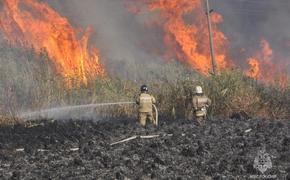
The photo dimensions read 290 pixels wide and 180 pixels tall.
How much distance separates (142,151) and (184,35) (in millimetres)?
26604

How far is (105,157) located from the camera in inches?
403

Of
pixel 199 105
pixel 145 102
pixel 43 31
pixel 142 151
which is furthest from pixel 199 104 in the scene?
pixel 43 31

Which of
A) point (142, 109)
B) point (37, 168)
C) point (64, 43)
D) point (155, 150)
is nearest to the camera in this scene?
point (37, 168)

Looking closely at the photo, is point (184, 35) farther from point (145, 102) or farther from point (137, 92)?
point (145, 102)

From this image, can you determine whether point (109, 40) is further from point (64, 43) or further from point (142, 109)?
point (142, 109)

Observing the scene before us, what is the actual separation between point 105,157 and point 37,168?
54.8 inches

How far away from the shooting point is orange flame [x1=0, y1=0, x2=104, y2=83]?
87.9ft

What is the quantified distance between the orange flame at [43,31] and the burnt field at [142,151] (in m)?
11.2

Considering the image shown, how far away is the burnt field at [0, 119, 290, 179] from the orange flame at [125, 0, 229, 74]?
20.5 meters

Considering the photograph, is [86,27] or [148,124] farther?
[86,27]

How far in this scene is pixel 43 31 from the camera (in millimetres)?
→ 28312

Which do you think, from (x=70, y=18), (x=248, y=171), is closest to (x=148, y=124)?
(x=248, y=171)

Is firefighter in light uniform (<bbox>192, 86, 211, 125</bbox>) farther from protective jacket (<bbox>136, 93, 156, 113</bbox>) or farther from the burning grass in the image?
the burning grass

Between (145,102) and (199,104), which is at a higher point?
(145,102)
